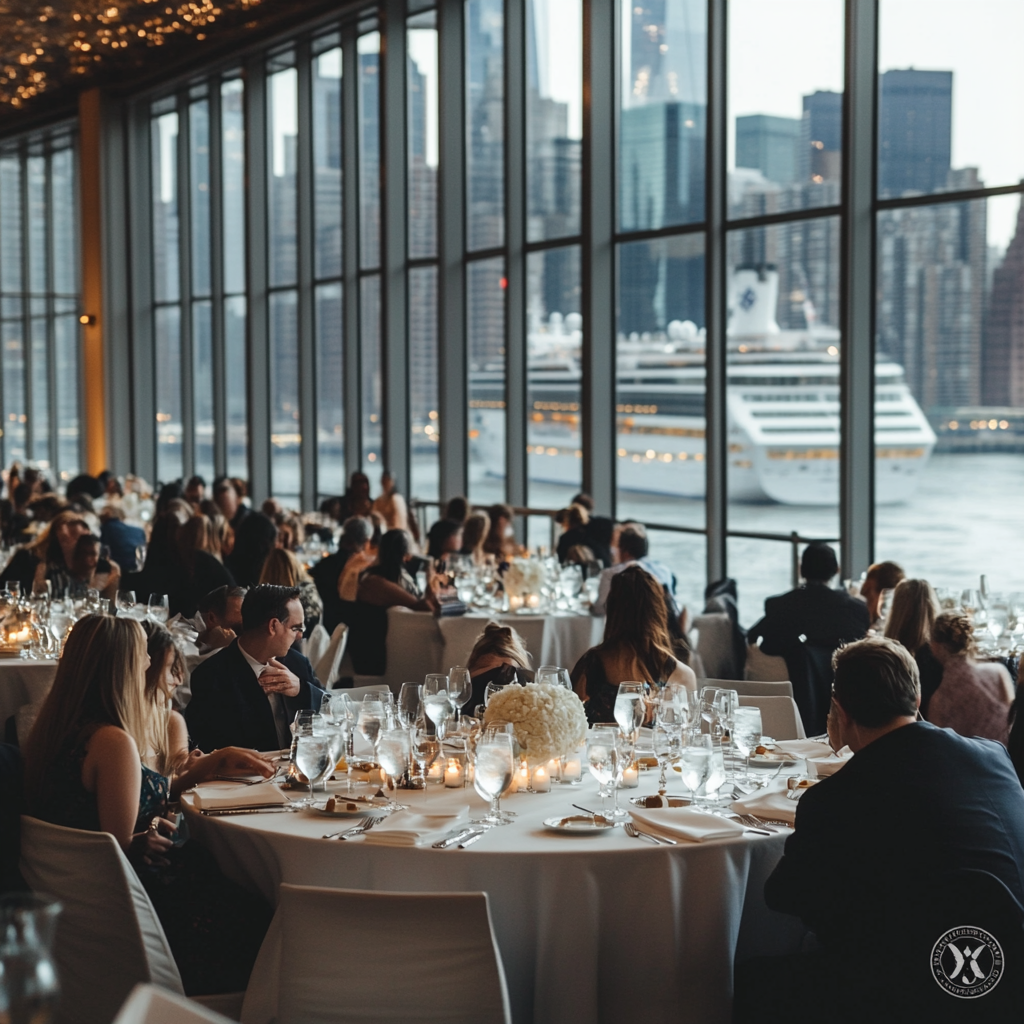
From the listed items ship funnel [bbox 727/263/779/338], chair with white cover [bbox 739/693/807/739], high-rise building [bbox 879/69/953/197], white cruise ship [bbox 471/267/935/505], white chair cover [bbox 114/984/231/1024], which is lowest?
chair with white cover [bbox 739/693/807/739]

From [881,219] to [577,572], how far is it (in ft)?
11.8

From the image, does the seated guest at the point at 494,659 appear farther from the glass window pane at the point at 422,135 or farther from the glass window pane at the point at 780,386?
the glass window pane at the point at 422,135

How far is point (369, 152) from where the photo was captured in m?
14.2

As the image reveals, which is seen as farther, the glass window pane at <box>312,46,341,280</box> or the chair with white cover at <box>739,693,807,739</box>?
the glass window pane at <box>312,46,341,280</box>

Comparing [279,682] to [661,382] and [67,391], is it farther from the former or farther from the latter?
[67,391]

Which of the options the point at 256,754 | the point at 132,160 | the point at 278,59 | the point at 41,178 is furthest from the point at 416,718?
the point at 41,178

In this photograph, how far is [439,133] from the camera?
507 inches

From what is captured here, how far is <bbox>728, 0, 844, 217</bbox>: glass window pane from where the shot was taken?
9.28 m

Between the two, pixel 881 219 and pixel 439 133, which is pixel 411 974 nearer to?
pixel 881 219

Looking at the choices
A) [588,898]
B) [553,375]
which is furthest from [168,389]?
[588,898]

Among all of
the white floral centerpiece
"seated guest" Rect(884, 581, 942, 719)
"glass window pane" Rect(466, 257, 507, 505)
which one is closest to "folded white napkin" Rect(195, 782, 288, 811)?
the white floral centerpiece

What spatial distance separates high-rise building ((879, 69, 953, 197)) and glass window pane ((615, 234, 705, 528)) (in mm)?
1963

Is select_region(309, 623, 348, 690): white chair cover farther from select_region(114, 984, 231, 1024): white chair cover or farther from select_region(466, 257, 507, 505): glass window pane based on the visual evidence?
select_region(466, 257, 507, 505): glass window pane

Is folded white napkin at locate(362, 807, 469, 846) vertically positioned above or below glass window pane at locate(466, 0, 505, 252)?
below
